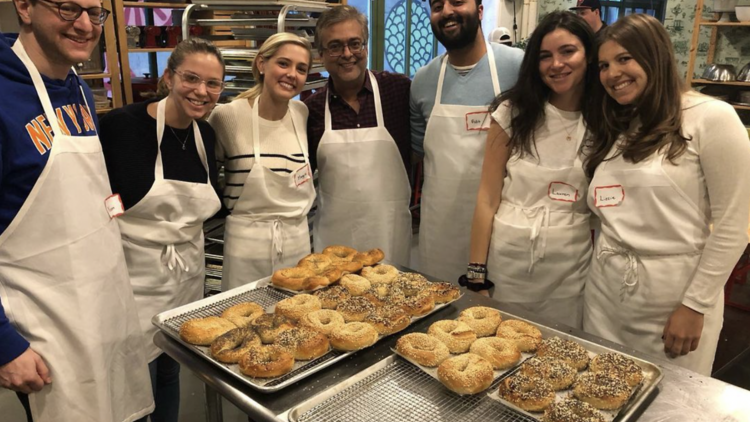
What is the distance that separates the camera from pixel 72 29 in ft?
4.72

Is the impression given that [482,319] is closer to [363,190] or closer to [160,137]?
[363,190]

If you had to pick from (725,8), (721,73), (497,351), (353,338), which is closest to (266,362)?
(353,338)

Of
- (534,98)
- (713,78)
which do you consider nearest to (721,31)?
(713,78)

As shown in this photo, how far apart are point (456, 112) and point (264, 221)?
93 cm

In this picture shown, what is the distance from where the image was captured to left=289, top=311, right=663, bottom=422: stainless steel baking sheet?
1166mm

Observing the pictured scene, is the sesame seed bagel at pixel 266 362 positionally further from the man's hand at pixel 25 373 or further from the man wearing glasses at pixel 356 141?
the man wearing glasses at pixel 356 141

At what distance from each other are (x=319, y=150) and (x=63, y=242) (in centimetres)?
120

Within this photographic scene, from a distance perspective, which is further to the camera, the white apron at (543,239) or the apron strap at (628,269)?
the white apron at (543,239)

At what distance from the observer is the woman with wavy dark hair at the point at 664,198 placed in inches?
62.8

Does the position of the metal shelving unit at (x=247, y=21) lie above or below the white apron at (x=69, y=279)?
above

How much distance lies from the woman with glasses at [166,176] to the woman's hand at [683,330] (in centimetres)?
158

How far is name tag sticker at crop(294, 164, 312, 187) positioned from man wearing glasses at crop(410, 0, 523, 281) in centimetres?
56

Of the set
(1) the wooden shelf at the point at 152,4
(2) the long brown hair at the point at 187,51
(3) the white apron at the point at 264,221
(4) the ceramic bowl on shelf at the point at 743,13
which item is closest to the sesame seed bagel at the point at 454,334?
(3) the white apron at the point at 264,221

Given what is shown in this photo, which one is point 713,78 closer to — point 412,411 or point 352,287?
point 352,287
